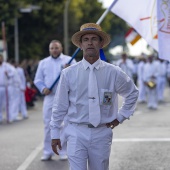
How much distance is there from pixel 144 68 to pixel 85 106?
17.6 metres

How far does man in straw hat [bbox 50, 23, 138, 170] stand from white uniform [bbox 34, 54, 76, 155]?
155 inches

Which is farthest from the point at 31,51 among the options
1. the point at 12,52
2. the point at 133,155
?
the point at 133,155

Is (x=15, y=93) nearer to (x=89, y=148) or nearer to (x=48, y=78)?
(x=48, y=78)

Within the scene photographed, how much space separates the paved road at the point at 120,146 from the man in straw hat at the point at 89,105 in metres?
3.21

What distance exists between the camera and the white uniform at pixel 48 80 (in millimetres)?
10352

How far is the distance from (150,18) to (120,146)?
→ 12.4ft

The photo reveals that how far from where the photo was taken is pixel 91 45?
20.7ft

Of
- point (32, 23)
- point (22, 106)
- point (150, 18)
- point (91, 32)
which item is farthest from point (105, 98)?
point (32, 23)

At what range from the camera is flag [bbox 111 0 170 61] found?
26.3 feet

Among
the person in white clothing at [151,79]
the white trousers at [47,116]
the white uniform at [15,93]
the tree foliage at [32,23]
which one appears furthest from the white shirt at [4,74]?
the tree foliage at [32,23]

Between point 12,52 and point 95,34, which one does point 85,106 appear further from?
point 12,52

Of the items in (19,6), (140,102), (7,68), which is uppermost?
(19,6)

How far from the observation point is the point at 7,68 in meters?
17.8

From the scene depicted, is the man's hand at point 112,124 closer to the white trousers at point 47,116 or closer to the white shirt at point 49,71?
the white trousers at point 47,116
